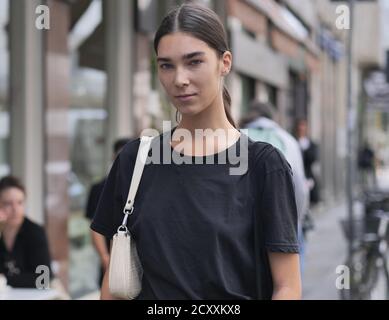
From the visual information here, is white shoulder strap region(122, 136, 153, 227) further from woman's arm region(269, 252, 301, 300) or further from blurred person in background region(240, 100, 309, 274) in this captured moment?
blurred person in background region(240, 100, 309, 274)

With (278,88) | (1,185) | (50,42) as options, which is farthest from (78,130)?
(278,88)

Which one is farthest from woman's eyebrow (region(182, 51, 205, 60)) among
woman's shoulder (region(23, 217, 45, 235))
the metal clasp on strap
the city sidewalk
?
the city sidewalk

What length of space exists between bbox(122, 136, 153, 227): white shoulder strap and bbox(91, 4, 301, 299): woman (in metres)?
0.02

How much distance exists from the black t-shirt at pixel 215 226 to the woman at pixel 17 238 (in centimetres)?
320

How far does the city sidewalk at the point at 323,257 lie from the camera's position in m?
8.62

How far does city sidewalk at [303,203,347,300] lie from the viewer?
862 cm

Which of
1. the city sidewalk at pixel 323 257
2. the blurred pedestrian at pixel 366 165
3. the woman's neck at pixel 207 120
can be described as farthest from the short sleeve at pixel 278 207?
the blurred pedestrian at pixel 366 165

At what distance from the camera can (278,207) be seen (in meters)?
1.95

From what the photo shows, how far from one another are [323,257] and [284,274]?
33.9 ft

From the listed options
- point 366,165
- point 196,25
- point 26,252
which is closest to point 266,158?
point 196,25

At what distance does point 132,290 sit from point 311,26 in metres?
17.3

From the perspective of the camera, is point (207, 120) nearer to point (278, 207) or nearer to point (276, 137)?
point (278, 207)

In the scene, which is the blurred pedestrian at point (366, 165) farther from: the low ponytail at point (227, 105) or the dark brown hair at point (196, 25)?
the dark brown hair at point (196, 25)
